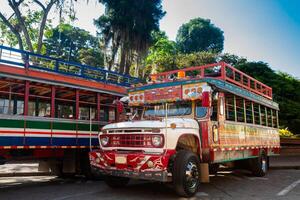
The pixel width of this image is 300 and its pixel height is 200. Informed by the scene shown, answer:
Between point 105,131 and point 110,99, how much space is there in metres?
4.23

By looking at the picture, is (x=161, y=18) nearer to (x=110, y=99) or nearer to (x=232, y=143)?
(x=110, y=99)

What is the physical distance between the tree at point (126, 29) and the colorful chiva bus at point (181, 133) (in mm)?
16264

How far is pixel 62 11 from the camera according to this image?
2316 centimetres

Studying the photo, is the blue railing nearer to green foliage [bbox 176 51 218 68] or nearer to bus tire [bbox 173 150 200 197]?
bus tire [bbox 173 150 200 197]

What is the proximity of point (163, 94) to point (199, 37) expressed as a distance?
162 feet

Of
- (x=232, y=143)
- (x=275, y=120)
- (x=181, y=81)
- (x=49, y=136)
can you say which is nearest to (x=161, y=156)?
(x=181, y=81)

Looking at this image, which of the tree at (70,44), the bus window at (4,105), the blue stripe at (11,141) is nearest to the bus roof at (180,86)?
the blue stripe at (11,141)

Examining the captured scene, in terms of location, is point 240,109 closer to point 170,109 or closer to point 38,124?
point 170,109

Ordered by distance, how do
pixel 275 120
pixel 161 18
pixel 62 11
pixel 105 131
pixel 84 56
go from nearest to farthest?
pixel 105 131
pixel 275 120
pixel 62 11
pixel 161 18
pixel 84 56

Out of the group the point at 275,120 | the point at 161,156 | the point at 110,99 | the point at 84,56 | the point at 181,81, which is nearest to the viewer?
the point at 161,156

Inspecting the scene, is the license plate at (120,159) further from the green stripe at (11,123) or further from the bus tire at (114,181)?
the green stripe at (11,123)

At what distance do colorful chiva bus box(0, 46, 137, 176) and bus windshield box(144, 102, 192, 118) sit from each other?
174 cm

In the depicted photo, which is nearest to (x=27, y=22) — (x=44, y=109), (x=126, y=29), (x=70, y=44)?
(x=126, y=29)

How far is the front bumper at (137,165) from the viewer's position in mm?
6249
